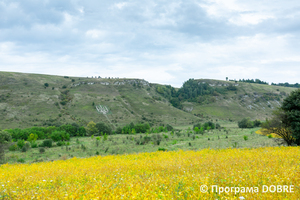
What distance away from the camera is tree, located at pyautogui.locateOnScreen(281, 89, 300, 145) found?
Result: 17.1m

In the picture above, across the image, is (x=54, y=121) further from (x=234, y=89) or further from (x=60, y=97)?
(x=234, y=89)

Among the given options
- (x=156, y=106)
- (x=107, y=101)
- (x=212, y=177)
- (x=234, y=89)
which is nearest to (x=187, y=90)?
(x=234, y=89)

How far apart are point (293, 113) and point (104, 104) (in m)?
92.0

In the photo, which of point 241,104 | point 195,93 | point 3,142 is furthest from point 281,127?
point 195,93

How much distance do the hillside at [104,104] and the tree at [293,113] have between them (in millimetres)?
67972

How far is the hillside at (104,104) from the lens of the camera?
255ft

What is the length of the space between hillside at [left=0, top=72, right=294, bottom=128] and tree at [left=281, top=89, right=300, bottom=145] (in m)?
68.0

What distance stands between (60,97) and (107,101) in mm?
27498

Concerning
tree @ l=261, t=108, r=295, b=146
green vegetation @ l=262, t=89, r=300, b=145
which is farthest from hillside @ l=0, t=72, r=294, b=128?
green vegetation @ l=262, t=89, r=300, b=145

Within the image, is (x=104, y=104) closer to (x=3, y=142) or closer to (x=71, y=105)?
(x=71, y=105)

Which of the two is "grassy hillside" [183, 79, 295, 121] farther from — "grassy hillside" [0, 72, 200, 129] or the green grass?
the green grass

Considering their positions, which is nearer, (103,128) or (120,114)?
(103,128)

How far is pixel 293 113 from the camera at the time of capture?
17.5m

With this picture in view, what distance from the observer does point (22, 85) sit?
105 meters
